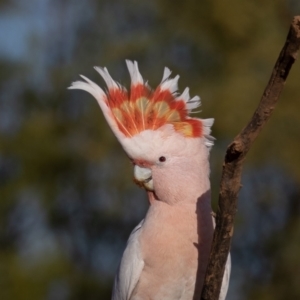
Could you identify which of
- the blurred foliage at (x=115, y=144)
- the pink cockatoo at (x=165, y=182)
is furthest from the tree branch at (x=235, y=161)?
the blurred foliage at (x=115, y=144)

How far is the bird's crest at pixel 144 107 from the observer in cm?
215

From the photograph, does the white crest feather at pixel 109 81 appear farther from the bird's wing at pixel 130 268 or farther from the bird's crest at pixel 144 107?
the bird's wing at pixel 130 268

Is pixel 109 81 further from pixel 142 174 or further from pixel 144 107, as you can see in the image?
pixel 142 174

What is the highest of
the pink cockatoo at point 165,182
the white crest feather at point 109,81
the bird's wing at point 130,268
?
the white crest feather at point 109,81

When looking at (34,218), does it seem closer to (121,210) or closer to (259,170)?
(121,210)

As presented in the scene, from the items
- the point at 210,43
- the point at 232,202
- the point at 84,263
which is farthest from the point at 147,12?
the point at 232,202

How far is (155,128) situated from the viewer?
214cm

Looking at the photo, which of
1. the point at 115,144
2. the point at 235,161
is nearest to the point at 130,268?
the point at 235,161

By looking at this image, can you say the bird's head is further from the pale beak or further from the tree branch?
the tree branch

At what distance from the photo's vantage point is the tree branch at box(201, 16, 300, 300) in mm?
1516

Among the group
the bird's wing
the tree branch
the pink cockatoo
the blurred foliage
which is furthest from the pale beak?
the blurred foliage

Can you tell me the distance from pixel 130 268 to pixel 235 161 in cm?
65

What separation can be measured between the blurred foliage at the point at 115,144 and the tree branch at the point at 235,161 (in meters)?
3.23

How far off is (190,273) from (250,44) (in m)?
3.81
